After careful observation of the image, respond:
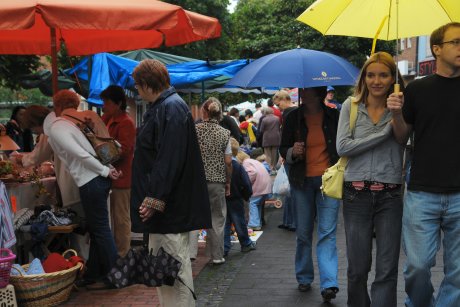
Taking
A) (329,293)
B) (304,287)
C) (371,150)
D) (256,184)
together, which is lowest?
(304,287)

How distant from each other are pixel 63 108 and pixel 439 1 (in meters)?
3.61

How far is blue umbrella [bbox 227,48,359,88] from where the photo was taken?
5.41 meters

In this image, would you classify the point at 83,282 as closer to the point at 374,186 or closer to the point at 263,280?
the point at 263,280

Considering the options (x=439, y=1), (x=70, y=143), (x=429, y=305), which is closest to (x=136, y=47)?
(x=70, y=143)

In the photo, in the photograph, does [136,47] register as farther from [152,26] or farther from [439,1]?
[439,1]

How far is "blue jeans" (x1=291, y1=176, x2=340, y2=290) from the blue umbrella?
86 centimetres

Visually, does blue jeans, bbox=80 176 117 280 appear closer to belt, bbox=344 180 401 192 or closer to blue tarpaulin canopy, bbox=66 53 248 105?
belt, bbox=344 180 401 192

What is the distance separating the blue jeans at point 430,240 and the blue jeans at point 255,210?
5.24 metres

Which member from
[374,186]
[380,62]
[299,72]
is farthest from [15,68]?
[374,186]

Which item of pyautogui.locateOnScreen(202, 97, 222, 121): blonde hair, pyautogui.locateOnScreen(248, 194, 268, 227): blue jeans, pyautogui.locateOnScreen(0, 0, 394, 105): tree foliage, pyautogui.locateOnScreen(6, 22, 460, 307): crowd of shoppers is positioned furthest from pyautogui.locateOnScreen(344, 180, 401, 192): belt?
pyautogui.locateOnScreen(0, 0, 394, 105): tree foliage

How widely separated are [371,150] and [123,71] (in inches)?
217

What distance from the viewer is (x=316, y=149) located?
5379 millimetres

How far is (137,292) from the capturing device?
5883mm

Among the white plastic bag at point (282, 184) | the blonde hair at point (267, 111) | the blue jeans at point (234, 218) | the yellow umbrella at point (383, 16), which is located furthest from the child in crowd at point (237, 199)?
the blonde hair at point (267, 111)
